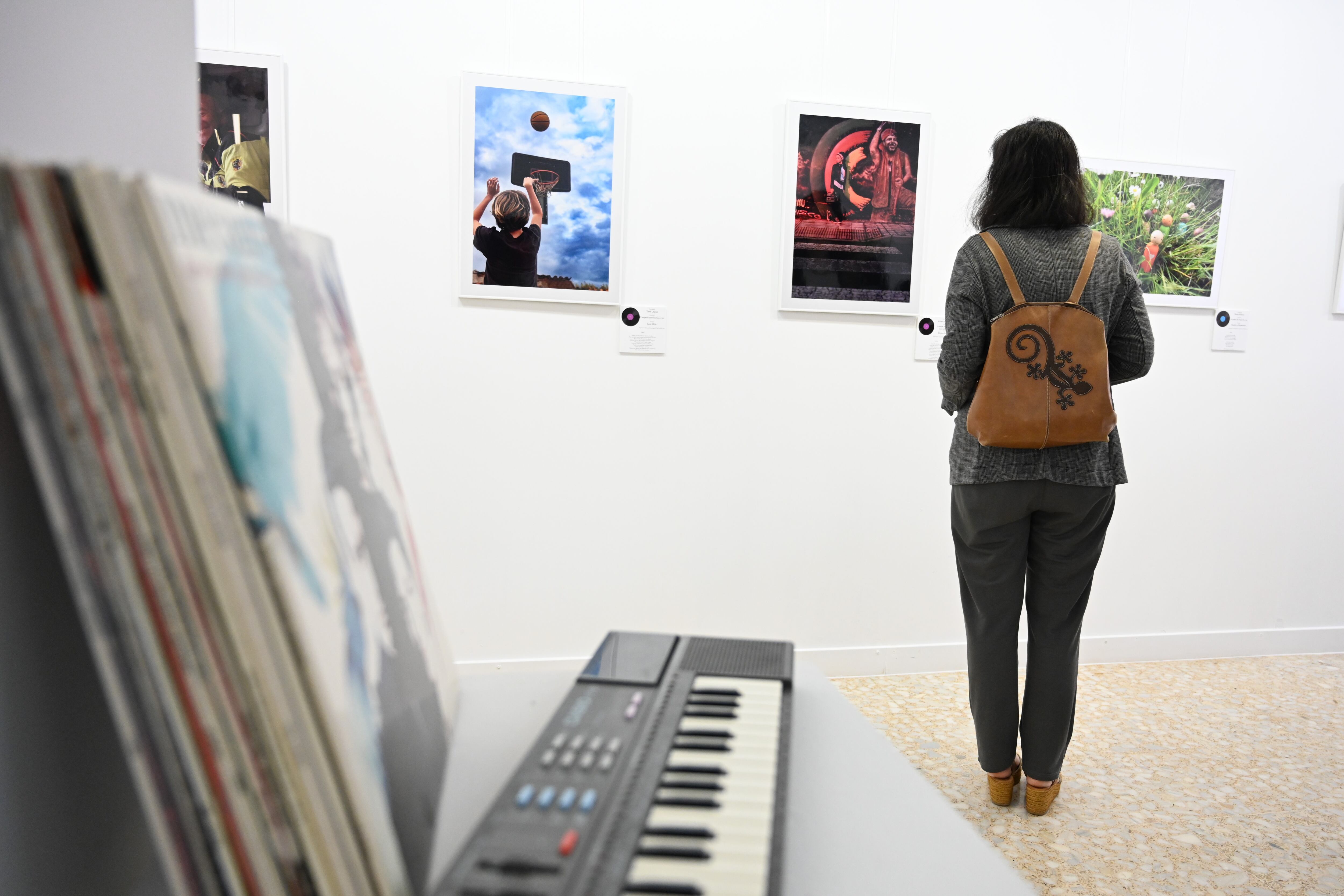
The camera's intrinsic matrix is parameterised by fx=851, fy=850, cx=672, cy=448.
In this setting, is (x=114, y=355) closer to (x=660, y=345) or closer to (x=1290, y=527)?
(x=660, y=345)

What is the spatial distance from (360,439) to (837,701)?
0.45m

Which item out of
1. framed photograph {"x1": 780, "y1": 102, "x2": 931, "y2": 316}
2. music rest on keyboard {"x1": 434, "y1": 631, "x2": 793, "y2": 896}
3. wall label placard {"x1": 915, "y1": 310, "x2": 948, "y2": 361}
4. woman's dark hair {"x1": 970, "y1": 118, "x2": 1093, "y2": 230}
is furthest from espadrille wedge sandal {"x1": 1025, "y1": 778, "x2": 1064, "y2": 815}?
music rest on keyboard {"x1": 434, "y1": 631, "x2": 793, "y2": 896}

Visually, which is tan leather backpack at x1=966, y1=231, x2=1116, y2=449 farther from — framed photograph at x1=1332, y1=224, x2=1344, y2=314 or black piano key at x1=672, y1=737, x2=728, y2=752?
framed photograph at x1=1332, y1=224, x2=1344, y2=314

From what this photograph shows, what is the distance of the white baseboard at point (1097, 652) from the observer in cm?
287

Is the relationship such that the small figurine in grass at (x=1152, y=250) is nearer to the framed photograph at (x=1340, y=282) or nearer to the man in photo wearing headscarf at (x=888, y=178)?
the framed photograph at (x=1340, y=282)

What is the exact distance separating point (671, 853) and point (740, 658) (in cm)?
32

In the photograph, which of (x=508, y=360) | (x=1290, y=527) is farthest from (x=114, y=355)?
(x=1290, y=527)

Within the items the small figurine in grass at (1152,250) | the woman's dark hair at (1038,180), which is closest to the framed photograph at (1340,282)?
the small figurine in grass at (1152,250)

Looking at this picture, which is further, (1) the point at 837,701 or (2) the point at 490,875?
(1) the point at 837,701

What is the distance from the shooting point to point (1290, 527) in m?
3.34

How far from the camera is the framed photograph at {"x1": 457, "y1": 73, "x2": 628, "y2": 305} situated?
2619 mm

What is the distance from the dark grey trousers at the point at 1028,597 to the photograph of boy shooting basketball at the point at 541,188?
1.41 metres

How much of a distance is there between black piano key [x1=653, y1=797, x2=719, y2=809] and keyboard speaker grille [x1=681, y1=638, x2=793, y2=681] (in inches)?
8.5

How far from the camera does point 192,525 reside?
28 cm
